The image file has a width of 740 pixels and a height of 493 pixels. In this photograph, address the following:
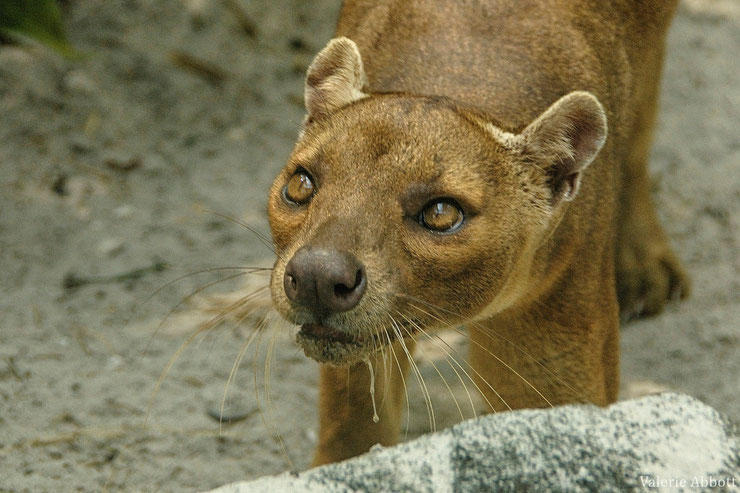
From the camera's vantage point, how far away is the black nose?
3.01m

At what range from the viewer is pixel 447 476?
2.84m

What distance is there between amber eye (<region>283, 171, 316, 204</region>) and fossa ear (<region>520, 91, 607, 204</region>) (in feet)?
2.74

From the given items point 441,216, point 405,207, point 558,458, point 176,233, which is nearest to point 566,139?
point 441,216

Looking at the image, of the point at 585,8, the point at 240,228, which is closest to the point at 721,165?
the point at 585,8

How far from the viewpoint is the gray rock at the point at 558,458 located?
9.20 ft

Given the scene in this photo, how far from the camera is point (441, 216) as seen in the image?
133 inches

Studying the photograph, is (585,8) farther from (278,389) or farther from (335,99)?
(278,389)

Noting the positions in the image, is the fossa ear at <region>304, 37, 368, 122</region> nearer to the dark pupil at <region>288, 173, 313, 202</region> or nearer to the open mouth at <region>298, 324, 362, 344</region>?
the dark pupil at <region>288, 173, 313, 202</region>

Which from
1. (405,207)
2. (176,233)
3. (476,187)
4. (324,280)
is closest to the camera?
(324,280)

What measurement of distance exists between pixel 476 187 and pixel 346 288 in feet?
2.33

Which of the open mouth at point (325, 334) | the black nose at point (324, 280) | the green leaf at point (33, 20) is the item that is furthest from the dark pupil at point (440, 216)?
the green leaf at point (33, 20)

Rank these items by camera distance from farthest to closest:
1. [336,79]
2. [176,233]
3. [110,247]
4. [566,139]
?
[176,233] → [110,247] → [336,79] → [566,139]

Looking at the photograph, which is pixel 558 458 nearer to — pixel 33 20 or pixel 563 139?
pixel 563 139

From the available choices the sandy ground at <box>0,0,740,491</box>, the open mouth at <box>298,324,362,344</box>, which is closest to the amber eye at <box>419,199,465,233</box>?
the open mouth at <box>298,324,362,344</box>
